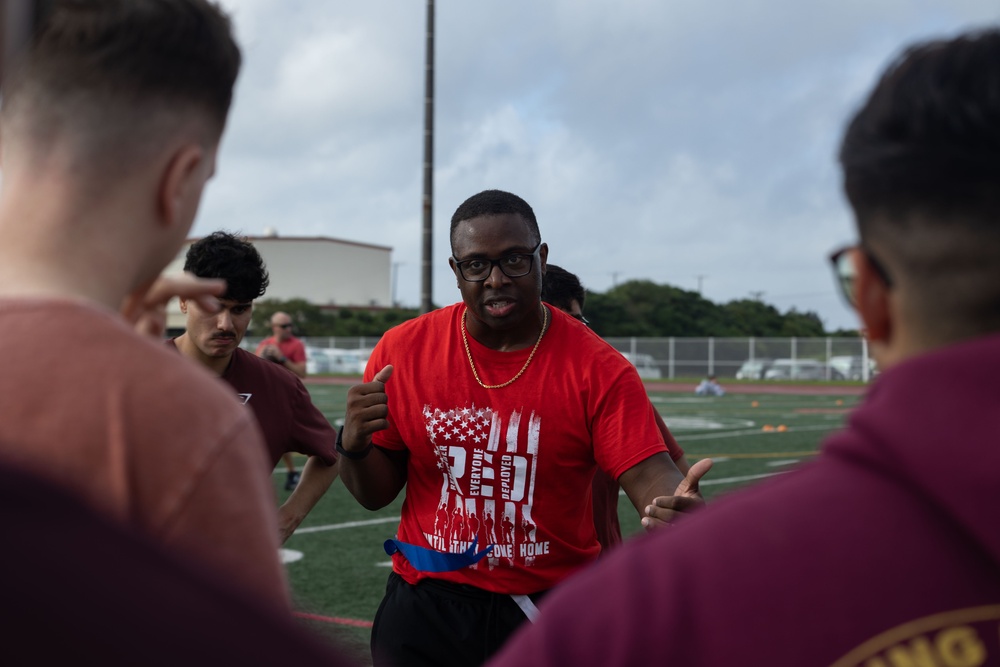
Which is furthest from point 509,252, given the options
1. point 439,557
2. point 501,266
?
point 439,557

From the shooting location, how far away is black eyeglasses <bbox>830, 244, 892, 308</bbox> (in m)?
1.25

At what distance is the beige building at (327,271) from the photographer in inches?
3460

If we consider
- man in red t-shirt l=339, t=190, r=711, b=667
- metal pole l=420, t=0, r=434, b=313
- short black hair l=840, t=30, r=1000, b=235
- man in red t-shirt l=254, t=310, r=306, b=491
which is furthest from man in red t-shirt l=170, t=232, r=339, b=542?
metal pole l=420, t=0, r=434, b=313

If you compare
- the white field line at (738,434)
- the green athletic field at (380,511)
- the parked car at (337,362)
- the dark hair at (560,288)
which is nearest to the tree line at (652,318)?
the parked car at (337,362)

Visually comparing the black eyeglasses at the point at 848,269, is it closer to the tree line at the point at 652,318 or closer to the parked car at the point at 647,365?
the parked car at the point at 647,365

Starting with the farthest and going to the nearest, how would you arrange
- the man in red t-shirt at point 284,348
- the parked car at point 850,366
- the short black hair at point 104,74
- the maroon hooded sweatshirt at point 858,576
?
the parked car at point 850,366
the man in red t-shirt at point 284,348
the short black hair at point 104,74
the maroon hooded sweatshirt at point 858,576

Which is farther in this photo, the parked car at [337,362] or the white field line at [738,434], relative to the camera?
the parked car at [337,362]

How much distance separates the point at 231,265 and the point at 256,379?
602 mm

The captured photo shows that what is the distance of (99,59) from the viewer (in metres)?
1.41

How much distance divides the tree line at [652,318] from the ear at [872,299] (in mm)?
64830

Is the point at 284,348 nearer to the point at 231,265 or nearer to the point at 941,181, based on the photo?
→ the point at 231,265

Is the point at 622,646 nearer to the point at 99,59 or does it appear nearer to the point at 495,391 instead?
the point at 99,59

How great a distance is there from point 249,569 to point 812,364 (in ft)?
153

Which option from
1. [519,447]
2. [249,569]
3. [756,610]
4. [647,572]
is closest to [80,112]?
[249,569]
